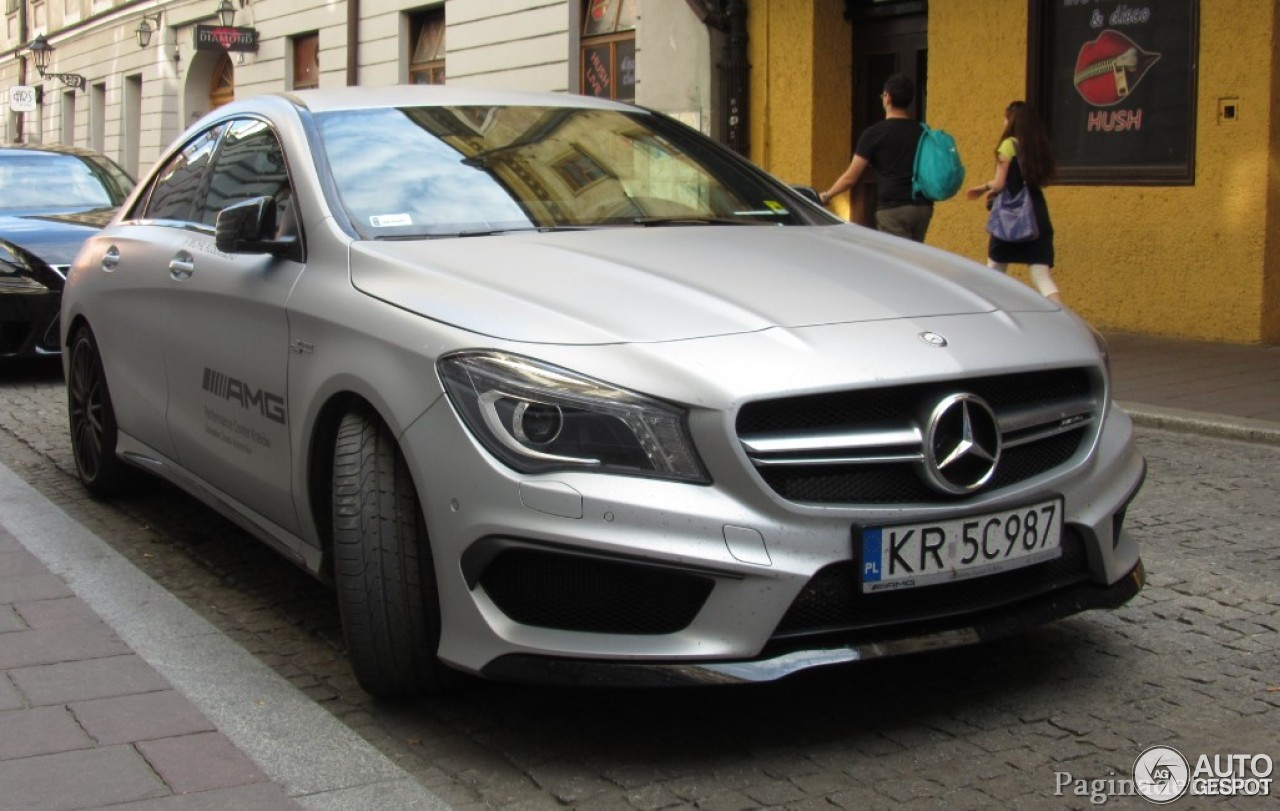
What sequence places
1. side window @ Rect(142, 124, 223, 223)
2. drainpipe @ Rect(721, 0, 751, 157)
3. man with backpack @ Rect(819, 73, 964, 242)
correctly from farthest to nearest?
drainpipe @ Rect(721, 0, 751, 157), man with backpack @ Rect(819, 73, 964, 242), side window @ Rect(142, 124, 223, 223)

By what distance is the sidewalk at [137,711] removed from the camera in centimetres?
332

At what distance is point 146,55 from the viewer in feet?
106

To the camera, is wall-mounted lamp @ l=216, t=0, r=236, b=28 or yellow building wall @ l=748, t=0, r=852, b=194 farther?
wall-mounted lamp @ l=216, t=0, r=236, b=28

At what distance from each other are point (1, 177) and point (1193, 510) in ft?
27.9

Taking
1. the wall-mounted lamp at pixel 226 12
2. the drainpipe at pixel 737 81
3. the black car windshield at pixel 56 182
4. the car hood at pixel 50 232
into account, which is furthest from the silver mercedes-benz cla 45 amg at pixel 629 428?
the wall-mounted lamp at pixel 226 12

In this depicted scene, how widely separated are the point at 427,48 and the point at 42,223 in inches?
478

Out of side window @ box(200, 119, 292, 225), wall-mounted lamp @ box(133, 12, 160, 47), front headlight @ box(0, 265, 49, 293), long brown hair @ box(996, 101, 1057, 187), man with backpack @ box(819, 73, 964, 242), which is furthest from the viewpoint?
wall-mounted lamp @ box(133, 12, 160, 47)

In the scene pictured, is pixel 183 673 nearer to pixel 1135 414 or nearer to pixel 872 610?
pixel 872 610

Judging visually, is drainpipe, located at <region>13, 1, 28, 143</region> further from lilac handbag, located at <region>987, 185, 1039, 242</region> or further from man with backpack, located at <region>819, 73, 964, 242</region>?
lilac handbag, located at <region>987, 185, 1039, 242</region>

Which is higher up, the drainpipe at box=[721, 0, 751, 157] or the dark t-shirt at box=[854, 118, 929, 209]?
the drainpipe at box=[721, 0, 751, 157]

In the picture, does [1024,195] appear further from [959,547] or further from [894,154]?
[959,547]

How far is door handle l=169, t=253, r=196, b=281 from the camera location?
500 centimetres
